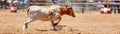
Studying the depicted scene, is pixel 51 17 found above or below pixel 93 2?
above

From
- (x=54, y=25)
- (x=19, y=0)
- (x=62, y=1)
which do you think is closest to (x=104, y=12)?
(x=62, y=1)

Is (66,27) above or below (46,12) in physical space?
below

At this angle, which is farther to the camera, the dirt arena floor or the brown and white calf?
the brown and white calf

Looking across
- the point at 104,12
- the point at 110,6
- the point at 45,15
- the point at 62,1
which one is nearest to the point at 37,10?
the point at 45,15

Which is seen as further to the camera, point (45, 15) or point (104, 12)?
point (104, 12)

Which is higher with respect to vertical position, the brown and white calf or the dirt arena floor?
the brown and white calf

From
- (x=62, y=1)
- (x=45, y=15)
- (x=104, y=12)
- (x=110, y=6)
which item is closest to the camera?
(x=45, y=15)

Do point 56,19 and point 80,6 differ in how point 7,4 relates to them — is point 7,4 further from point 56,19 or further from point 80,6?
point 56,19

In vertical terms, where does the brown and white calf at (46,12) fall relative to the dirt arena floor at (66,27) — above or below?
above

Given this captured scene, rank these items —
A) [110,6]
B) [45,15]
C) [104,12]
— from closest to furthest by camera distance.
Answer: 1. [45,15]
2. [104,12]
3. [110,6]

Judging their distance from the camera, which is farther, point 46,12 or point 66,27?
point 66,27

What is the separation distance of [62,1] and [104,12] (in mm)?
8429

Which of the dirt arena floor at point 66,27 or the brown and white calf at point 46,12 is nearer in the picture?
the dirt arena floor at point 66,27

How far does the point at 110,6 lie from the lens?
34656mm
